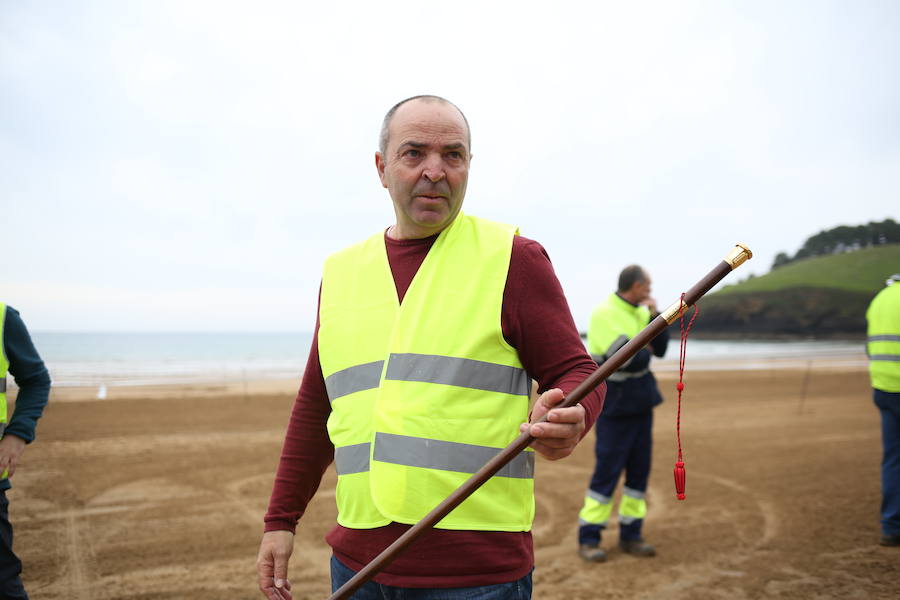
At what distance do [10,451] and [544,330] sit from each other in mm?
2937

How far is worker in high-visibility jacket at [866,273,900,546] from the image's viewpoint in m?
5.46

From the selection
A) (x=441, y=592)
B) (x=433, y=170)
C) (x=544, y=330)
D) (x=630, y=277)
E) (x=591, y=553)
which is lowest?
(x=591, y=553)

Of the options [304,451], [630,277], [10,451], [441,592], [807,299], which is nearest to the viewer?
[441,592]

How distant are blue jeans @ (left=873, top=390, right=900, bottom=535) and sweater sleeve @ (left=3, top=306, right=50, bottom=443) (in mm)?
6217

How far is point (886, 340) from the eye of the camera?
559cm

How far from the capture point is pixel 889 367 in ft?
18.1

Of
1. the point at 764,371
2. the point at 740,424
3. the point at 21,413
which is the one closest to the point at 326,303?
the point at 21,413

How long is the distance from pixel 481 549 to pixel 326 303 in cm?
95

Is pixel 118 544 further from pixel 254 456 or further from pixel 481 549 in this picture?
pixel 481 549

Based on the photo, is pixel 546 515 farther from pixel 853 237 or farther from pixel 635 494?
pixel 853 237

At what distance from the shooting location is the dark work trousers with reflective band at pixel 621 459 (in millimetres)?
5504

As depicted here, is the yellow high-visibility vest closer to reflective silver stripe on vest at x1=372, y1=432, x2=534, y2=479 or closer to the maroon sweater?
the maroon sweater

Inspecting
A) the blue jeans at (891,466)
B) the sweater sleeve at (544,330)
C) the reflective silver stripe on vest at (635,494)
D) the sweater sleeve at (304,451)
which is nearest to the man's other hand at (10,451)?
the sweater sleeve at (304,451)

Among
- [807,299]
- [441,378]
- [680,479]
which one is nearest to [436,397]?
[441,378]
